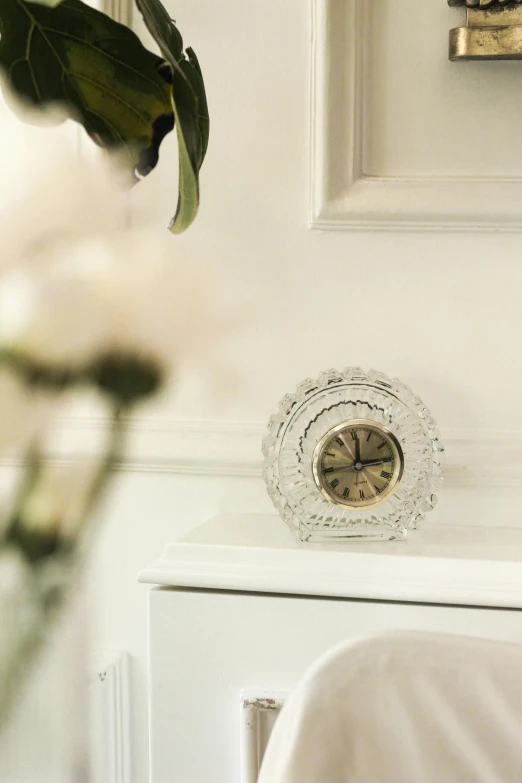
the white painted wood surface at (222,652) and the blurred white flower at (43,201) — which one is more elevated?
the blurred white flower at (43,201)

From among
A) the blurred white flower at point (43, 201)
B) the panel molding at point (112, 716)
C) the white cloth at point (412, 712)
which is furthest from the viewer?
the panel molding at point (112, 716)

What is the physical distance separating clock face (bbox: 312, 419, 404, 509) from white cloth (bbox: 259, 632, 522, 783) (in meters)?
0.41

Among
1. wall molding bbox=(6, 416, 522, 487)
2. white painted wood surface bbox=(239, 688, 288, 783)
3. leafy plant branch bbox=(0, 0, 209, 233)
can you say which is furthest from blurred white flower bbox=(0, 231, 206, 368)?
leafy plant branch bbox=(0, 0, 209, 233)

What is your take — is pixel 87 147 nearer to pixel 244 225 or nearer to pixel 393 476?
pixel 244 225

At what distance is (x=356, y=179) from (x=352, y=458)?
0.33 meters

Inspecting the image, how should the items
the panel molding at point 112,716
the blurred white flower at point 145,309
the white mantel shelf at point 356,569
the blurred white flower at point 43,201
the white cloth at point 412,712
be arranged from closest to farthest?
the blurred white flower at point 43,201 → the white cloth at point 412,712 → the white mantel shelf at point 356,569 → the blurred white flower at point 145,309 → the panel molding at point 112,716

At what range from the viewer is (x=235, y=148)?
92 centimetres

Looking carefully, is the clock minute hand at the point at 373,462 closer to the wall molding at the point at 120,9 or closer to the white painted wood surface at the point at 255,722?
the white painted wood surface at the point at 255,722

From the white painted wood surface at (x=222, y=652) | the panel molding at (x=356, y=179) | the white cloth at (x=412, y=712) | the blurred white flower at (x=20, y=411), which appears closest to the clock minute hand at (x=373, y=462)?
the white painted wood surface at (x=222, y=652)

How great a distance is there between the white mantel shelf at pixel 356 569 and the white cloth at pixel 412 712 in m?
0.33

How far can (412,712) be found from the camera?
0.34 metres

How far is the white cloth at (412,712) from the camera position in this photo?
32 centimetres

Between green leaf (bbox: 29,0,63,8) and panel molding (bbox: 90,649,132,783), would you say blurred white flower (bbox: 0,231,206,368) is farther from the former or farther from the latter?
green leaf (bbox: 29,0,63,8)

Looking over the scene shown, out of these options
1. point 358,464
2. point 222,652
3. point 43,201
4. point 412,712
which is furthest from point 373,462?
point 43,201
